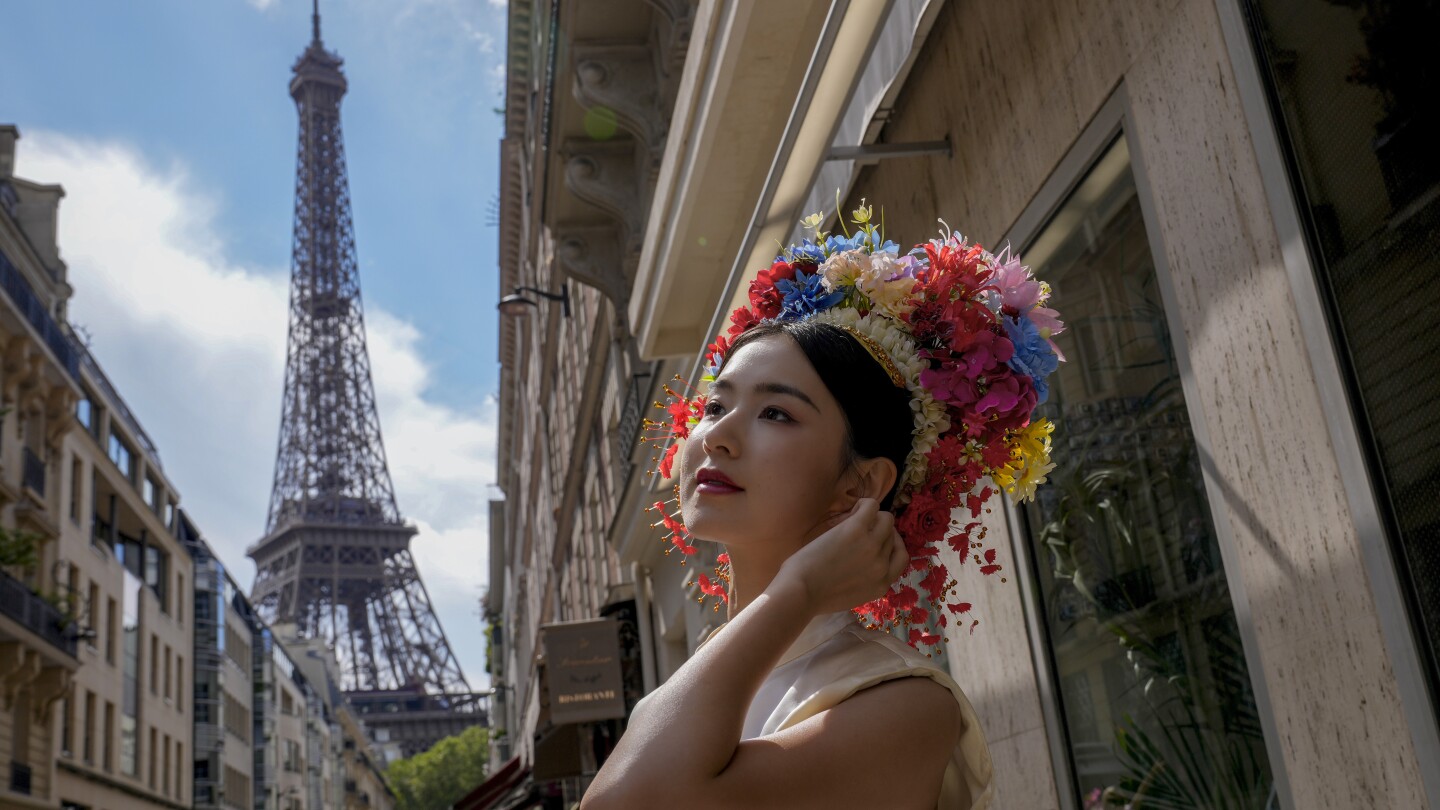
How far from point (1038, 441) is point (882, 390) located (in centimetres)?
41

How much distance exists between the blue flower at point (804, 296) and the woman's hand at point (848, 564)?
545 mm

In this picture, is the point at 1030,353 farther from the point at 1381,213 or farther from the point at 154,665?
the point at 154,665

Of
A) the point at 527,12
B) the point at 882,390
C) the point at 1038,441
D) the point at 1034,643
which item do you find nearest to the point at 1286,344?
the point at 1038,441

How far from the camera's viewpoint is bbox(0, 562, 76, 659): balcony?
2994 centimetres

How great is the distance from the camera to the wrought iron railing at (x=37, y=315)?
31672mm

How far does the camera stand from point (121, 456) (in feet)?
143

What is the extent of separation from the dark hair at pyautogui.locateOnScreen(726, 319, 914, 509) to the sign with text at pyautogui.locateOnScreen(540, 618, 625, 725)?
1331 cm

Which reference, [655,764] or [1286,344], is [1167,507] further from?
[655,764]

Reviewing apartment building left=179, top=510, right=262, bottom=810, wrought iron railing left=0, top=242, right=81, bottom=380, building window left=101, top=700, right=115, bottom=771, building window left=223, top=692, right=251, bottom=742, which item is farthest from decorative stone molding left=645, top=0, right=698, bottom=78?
building window left=223, top=692, right=251, bottom=742

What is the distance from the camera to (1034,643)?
4863 mm

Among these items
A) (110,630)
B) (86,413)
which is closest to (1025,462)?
(86,413)

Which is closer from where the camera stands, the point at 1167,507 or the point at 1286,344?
the point at 1286,344

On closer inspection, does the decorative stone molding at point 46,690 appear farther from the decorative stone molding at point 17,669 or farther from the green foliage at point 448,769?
the green foliage at point 448,769

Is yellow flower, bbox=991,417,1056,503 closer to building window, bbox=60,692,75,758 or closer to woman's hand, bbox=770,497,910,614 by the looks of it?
woman's hand, bbox=770,497,910,614
